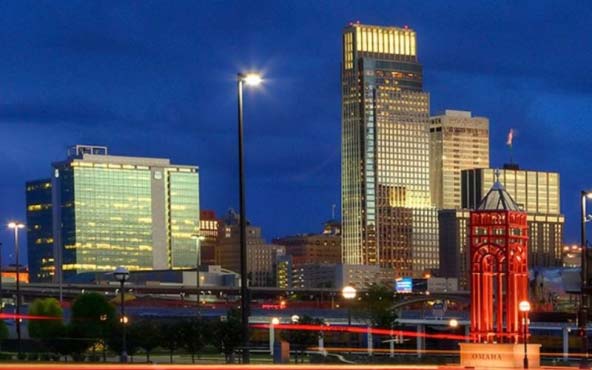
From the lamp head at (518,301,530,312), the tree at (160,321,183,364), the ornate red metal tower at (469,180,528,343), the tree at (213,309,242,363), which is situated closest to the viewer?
the ornate red metal tower at (469,180,528,343)

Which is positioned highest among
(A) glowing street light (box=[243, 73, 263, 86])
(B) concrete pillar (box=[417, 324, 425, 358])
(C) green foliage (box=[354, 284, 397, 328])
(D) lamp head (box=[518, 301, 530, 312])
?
(A) glowing street light (box=[243, 73, 263, 86])

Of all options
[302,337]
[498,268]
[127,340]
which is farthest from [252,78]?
[302,337]

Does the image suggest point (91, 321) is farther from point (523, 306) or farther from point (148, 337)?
point (523, 306)

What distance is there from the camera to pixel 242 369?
38531mm

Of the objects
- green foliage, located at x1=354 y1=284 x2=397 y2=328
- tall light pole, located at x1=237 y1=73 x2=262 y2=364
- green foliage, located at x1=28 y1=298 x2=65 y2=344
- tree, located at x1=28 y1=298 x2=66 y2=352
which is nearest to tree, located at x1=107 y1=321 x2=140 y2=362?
tree, located at x1=28 y1=298 x2=66 y2=352

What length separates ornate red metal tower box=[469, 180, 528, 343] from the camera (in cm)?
5538

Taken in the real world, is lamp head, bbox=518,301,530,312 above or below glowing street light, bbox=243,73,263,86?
below

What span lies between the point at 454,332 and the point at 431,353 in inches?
1274

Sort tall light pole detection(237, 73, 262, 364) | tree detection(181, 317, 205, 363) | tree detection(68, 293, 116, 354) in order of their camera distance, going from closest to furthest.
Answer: tall light pole detection(237, 73, 262, 364) → tree detection(68, 293, 116, 354) → tree detection(181, 317, 205, 363)

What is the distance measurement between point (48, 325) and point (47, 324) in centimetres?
109

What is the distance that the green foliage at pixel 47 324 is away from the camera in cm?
8598

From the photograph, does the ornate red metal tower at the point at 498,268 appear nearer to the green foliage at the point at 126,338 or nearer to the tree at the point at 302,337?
the green foliage at the point at 126,338

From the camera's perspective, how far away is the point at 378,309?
124m

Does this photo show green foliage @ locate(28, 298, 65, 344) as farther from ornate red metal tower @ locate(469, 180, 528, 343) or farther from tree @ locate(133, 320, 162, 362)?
ornate red metal tower @ locate(469, 180, 528, 343)
